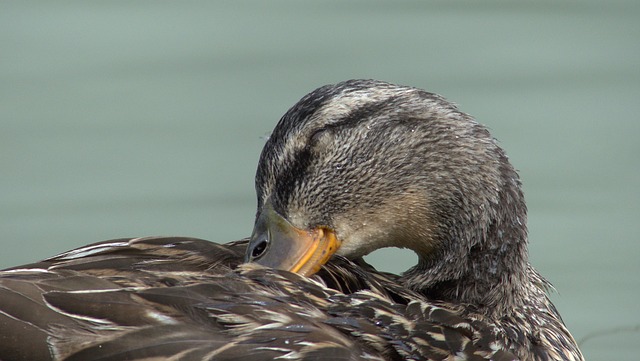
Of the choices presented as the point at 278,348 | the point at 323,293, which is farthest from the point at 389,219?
the point at 278,348

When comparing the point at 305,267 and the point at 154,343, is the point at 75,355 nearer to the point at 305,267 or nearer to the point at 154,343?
the point at 154,343

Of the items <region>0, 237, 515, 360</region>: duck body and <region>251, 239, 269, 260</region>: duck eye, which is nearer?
<region>0, 237, 515, 360</region>: duck body

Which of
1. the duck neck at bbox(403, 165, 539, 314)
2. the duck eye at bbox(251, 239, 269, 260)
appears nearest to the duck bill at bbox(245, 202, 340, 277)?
the duck eye at bbox(251, 239, 269, 260)

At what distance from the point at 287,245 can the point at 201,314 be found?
0.66m

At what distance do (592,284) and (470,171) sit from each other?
2.10 meters

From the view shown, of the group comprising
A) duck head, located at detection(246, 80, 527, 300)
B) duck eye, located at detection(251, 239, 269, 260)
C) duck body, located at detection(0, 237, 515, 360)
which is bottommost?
duck body, located at detection(0, 237, 515, 360)

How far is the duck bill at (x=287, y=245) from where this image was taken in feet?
16.2

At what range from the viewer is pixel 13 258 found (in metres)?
6.95

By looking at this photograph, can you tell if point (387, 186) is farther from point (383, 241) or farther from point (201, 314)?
point (201, 314)

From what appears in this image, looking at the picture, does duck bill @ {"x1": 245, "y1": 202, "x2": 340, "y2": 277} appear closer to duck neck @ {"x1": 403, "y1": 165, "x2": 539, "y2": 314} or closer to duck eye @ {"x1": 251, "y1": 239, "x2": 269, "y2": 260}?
duck eye @ {"x1": 251, "y1": 239, "x2": 269, "y2": 260}

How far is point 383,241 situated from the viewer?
5.11 metres

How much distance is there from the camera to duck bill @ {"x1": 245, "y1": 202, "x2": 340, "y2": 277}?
4930mm

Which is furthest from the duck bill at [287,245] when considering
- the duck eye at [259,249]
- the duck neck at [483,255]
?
the duck neck at [483,255]

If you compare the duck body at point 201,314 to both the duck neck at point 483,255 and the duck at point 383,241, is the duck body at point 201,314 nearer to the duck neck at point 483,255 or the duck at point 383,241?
the duck at point 383,241
